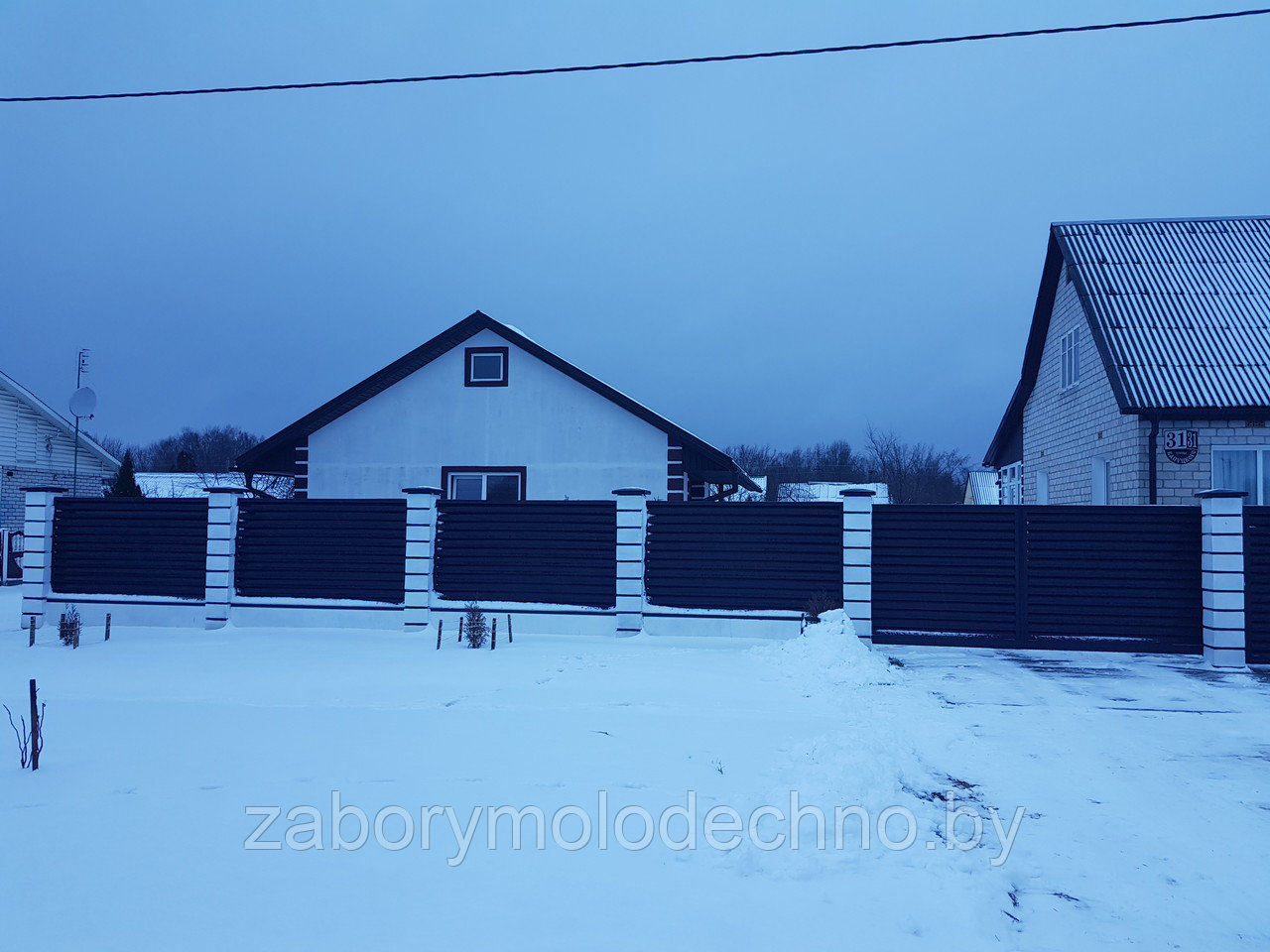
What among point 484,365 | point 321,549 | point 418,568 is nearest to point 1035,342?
point 484,365

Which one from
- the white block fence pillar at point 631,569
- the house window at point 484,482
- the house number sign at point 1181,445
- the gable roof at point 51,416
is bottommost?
the white block fence pillar at point 631,569

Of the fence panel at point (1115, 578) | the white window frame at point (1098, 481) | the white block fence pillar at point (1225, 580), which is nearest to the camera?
the white block fence pillar at point (1225, 580)

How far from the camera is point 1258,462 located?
38.1 feet

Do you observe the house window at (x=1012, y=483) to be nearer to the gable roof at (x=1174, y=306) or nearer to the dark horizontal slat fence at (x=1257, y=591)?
the gable roof at (x=1174, y=306)

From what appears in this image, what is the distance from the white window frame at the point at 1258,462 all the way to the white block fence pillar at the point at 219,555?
13946 millimetres


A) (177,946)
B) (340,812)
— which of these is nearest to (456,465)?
(340,812)

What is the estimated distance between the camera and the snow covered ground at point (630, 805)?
312 centimetres

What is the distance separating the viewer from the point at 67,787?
4.44 meters

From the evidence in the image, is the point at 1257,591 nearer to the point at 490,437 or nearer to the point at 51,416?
the point at 490,437

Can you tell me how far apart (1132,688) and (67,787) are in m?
8.53

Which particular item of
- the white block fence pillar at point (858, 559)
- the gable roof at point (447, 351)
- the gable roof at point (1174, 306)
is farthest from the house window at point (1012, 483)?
the white block fence pillar at point (858, 559)

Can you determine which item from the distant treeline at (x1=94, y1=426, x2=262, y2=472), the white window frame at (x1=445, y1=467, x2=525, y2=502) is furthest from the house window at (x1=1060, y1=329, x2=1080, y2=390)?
the distant treeline at (x1=94, y1=426, x2=262, y2=472)

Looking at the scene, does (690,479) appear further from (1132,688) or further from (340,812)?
(340,812)

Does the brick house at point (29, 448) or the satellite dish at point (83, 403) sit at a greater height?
the satellite dish at point (83, 403)
